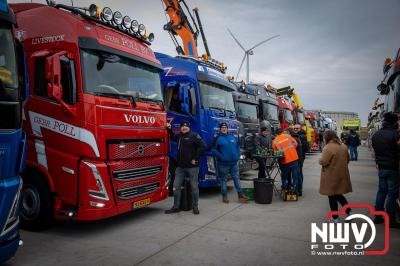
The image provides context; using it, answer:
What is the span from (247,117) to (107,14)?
23.1 ft

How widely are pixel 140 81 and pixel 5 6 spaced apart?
2.60 m

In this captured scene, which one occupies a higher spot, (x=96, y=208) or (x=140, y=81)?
(x=140, y=81)

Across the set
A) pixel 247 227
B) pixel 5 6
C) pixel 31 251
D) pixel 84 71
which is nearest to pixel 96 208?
pixel 31 251

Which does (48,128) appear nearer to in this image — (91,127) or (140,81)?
(91,127)

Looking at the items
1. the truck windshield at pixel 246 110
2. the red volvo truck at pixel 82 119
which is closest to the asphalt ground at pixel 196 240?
the red volvo truck at pixel 82 119

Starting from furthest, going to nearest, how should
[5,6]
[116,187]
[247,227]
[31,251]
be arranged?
[247,227]
[116,187]
[31,251]
[5,6]

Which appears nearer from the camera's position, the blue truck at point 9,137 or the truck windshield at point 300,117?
the blue truck at point 9,137

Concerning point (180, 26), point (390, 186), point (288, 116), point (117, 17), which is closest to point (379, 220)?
point (390, 186)

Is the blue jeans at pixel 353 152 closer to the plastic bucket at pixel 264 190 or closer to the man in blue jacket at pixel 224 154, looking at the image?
the plastic bucket at pixel 264 190

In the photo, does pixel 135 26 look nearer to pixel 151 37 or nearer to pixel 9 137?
pixel 151 37

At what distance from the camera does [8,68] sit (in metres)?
4.02

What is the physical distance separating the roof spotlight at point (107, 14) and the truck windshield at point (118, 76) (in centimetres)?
80

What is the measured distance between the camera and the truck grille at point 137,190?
5570 mm

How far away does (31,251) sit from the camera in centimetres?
467
